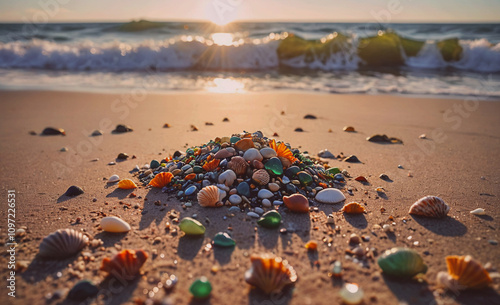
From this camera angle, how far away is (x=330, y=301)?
1.35 m

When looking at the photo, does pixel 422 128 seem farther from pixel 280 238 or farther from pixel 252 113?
pixel 280 238

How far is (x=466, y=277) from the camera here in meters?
1.37

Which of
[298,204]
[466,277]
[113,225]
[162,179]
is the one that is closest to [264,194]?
[298,204]

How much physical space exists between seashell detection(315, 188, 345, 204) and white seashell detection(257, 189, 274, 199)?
1.19ft

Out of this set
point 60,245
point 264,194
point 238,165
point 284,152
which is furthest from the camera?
point 284,152

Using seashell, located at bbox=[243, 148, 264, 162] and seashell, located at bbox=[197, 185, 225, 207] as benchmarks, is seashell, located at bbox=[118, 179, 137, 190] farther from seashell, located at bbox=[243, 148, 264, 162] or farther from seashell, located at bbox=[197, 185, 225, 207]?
seashell, located at bbox=[243, 148, 264, 162]

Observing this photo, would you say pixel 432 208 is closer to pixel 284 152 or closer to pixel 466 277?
pixel 466 277

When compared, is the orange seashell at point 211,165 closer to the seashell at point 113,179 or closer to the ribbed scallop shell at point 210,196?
the ribbed scallop shell at point 210,196

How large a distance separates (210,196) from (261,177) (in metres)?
0.42

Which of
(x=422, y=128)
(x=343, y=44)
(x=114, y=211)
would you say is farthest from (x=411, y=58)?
(x=114, y=211)

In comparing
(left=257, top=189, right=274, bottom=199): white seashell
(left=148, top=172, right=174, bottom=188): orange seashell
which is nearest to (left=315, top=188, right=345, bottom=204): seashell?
(left=257, top=189, right=274, bottom=199): white seashell

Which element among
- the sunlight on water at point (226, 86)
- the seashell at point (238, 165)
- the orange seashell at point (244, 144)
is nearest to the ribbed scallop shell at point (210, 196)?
the seashell at point (238, 165)

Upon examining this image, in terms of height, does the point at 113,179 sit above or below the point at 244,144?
below

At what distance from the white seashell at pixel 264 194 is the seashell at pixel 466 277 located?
3.75 ft
